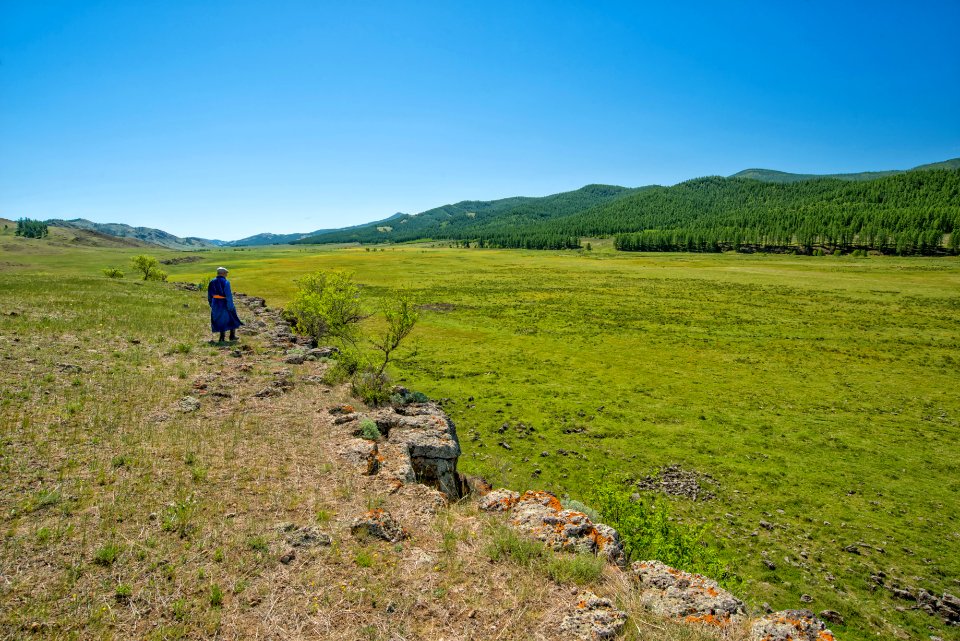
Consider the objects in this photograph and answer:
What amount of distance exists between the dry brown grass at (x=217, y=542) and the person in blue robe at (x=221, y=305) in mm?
7696

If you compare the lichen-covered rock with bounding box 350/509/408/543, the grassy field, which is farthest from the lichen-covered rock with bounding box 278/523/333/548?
the grassy field

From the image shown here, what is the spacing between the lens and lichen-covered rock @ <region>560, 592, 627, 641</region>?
602cm

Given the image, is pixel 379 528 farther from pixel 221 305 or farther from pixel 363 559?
pixel 221 305

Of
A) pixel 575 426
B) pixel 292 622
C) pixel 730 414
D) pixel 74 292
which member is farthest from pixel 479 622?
pixel 74 292

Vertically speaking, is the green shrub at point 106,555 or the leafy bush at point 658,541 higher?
the green shrub at point 106,555

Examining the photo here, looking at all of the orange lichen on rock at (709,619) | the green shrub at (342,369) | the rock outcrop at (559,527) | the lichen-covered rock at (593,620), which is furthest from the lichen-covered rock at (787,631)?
the green shrub at (342,369)

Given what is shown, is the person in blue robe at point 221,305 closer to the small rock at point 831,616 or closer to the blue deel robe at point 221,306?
the blue deel robe at point 221,306

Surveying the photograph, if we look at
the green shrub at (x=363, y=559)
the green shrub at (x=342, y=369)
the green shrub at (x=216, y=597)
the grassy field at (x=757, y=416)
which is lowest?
the grassy field at (x=757, y=416)

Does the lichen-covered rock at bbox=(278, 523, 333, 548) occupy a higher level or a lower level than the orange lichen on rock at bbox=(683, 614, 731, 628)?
higher

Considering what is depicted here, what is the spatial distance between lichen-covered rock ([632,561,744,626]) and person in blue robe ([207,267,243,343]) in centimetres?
2083

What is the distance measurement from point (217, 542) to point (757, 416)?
2550 centimetres

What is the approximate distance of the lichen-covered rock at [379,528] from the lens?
27.0 ft

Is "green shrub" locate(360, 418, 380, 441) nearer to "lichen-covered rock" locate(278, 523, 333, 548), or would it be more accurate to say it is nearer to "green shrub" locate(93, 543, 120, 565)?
"lichen-covered rock" locate(278, 523, 333, 548)

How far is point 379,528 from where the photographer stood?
8.25m
